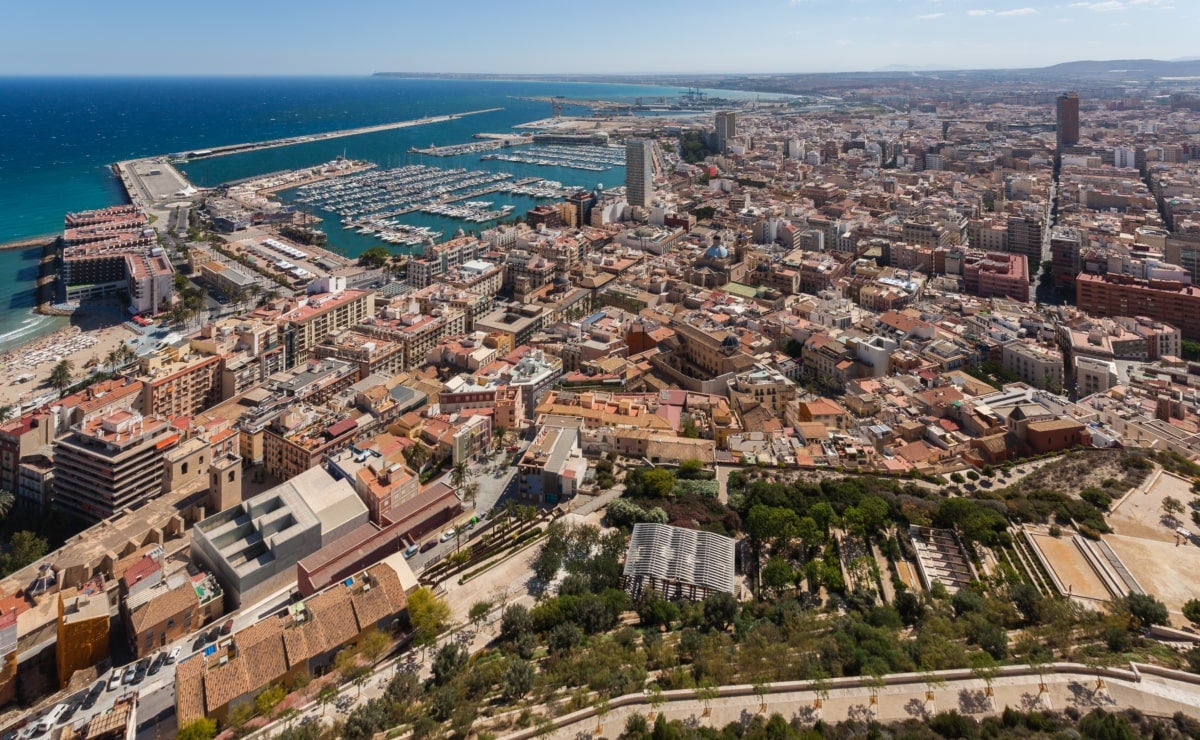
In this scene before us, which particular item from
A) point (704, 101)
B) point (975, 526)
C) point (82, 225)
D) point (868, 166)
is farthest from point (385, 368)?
point (704, 101)

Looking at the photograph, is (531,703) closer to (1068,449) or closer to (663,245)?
(1068,449)

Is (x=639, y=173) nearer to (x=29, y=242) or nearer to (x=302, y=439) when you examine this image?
(x=302, y=439)

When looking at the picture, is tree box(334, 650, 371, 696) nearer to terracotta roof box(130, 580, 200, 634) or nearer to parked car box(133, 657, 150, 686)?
parked car box(133, 657, 150, 686)

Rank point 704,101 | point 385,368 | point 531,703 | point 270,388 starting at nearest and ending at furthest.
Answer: point 531,703 < point 270,388 < point 385,368 < point 704,101

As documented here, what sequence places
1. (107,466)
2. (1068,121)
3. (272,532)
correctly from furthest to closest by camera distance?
(1068,121) < (107,466) < (272,532)

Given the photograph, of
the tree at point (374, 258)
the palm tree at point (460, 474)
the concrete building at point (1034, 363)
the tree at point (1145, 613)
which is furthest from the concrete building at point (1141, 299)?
the tree at point (374, 258)

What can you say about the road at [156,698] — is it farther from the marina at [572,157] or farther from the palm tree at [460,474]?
the marina at [572,157]

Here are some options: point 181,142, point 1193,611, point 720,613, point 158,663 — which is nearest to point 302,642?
point 158,663
